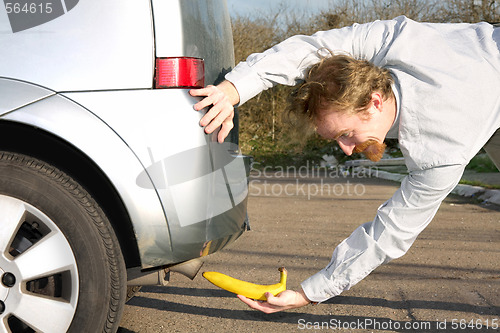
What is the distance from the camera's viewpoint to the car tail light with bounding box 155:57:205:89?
2.35m

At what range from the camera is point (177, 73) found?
2373mm

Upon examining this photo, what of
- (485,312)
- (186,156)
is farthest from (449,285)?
(186,156)

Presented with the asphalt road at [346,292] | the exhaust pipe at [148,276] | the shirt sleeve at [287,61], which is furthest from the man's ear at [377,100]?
the asphalt road at [346,292]

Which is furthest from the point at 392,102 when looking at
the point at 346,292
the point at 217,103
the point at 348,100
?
the point at 346,292

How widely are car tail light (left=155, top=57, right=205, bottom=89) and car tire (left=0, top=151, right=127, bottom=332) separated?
60 centimetres

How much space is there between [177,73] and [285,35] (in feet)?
49.7

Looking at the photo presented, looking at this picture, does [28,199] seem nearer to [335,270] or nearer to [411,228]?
[335,270]

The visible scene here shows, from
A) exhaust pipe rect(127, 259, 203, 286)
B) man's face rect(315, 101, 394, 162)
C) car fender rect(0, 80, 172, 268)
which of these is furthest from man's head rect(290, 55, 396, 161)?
exhaust pipe rect(127, 259, 203, 286)

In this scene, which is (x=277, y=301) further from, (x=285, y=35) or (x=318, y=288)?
(x=285, y=35)

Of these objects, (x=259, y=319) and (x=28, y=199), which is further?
(x=259, y=319)

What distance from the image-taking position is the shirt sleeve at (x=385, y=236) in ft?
6.58

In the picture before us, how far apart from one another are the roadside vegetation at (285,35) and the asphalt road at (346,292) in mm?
8498

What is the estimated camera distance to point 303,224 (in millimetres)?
6223

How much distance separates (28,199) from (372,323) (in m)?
1.96
